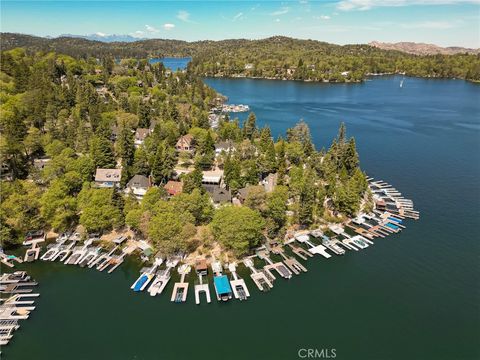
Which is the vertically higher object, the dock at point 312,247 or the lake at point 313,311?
the dock at point 312,247

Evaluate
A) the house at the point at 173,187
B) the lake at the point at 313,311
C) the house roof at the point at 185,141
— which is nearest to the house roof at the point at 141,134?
the house roof at the point at 185,141

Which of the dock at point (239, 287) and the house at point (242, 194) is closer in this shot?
the dock at point (239, 287)

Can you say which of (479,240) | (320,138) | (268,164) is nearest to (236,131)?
(268,164)

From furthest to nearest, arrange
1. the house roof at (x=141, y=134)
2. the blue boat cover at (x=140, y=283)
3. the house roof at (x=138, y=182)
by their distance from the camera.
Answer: the house roof at (x=141, y=134) < the house roof at (x=138, y=182) < the blue boat cover at (x=140, y=283)

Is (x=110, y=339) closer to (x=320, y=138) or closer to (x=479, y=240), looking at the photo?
(x=479, y=240)

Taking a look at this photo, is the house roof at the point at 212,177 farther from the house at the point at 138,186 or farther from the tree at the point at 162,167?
the house at the point at 138,186

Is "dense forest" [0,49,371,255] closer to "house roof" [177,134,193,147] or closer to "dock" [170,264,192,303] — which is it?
"house roof" [177,134,193,147]

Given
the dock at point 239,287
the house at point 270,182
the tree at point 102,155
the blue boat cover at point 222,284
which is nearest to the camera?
the blue boat cover at point 222,284

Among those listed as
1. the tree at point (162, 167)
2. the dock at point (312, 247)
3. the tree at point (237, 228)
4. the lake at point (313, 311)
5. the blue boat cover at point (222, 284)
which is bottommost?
the lake at point (313, 311)
